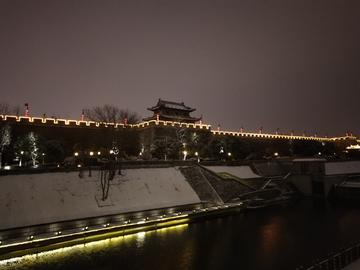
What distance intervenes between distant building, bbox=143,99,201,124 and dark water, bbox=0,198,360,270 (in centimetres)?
2702

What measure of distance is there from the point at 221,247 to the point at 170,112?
3346 cm

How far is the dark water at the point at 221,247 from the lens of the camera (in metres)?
11.2

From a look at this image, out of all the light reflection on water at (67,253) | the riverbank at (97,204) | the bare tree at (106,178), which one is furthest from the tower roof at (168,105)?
the light reflection on water at (67,253)

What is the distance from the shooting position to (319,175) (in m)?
28.8

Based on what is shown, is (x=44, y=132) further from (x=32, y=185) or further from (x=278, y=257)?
(x=278, y=257)

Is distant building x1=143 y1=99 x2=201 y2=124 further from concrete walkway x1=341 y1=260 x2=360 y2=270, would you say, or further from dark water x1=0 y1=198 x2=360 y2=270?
concrete walkway x1=341 y1=260 x2=360 y2=270

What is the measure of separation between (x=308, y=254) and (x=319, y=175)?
63.8 ft

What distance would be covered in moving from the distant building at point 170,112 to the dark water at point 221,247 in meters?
27.0

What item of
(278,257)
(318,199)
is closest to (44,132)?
(278,257)

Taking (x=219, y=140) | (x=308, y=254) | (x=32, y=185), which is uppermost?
(x=219, y=140)

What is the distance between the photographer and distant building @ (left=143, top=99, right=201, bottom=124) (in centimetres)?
4344

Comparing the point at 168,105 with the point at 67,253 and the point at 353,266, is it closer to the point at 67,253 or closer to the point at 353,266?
the point at 67,253

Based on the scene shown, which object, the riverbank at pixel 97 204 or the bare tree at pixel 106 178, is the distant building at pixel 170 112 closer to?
the riverbank at pixel 97 204

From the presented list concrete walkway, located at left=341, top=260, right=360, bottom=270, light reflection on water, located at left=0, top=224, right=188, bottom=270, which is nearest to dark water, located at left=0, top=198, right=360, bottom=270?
light reflection on water, located at left=0, top=224, right=188, bottom=270
